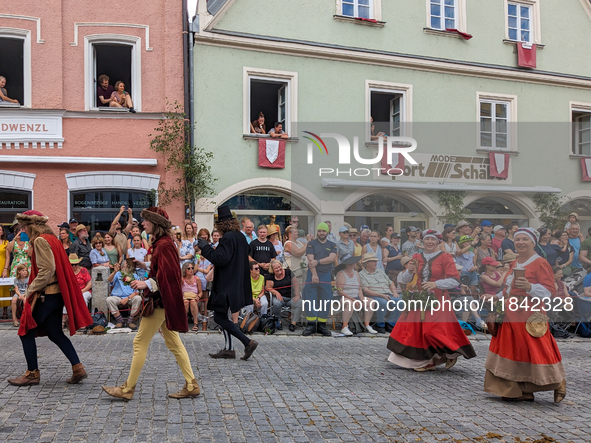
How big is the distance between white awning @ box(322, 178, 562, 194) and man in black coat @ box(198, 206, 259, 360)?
28.3ft

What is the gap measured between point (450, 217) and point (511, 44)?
593 cm

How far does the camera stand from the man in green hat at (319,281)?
1115cm

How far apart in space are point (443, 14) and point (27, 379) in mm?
15986

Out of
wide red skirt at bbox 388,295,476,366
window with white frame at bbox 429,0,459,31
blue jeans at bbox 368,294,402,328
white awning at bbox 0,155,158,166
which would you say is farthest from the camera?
window with white frame at bbox 429,0,459,31

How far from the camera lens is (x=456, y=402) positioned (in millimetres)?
6180

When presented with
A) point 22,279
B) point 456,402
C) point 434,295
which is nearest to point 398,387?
point 456,402

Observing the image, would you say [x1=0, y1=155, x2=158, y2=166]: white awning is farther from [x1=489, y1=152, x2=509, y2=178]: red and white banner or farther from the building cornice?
[x1=489, y1=152, x2=509, y2=178]: red and white banner

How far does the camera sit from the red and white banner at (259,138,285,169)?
52.3 feet

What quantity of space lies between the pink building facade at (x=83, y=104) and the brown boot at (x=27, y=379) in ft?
28.0

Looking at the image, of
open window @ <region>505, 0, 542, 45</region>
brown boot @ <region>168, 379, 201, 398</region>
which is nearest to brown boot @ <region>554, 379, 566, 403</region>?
brown boot @ <region>168, 379, 201, 398</region>

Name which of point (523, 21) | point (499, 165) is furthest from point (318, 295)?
point (523, 21)

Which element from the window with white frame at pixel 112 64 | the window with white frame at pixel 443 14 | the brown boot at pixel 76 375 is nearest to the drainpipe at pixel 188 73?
the window with white frame at pixel 112 64

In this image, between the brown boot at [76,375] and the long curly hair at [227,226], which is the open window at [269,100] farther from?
the brown boot at [76,375]

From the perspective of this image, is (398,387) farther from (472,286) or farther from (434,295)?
(472,286)
